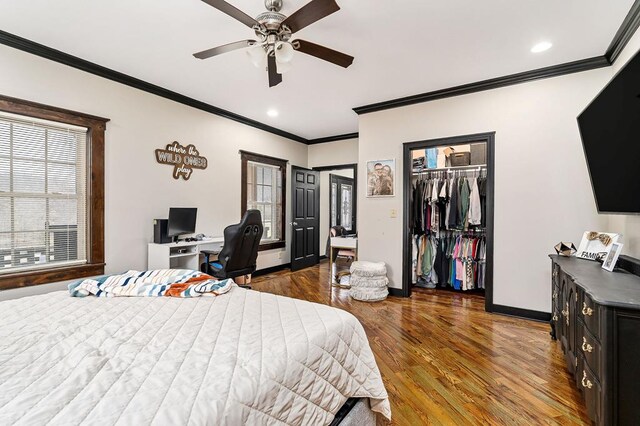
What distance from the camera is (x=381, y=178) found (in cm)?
420

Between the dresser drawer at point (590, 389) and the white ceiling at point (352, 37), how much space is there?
2.44 m

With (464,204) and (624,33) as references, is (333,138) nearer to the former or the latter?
(464,204)

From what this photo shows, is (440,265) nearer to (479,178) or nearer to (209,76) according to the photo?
(479,178)

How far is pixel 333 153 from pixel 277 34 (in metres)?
3.93

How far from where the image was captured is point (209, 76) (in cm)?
337

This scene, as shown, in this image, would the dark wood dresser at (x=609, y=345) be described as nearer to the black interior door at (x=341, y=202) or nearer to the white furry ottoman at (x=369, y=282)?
the white furry ottoman at (x=369, y=282)

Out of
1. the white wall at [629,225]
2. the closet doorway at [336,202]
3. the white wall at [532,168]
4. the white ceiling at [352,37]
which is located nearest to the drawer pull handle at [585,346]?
the white wall at [629,225]

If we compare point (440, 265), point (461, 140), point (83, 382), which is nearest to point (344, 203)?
point (440, 265)

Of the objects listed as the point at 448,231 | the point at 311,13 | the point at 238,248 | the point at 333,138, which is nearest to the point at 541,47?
the point at 311,13

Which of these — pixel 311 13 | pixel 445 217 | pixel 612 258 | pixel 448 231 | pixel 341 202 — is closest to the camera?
pixel 311 13

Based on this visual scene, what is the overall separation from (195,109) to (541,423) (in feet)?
15.5

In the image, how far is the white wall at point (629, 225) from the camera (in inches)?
88.1

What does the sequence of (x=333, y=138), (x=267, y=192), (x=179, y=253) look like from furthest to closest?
1. (x=333, y=138)
2. (x=267, y=192)
3. (x=179, y=253)

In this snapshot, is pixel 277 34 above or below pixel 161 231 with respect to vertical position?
above
